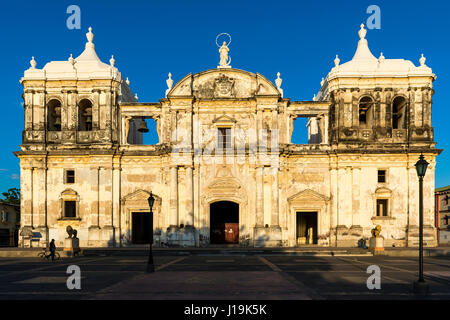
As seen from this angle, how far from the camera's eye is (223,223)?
30.7 metres

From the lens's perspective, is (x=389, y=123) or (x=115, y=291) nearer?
(x=115, y=291)

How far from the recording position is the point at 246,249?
2695cm

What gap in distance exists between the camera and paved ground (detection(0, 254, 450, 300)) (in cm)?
1205

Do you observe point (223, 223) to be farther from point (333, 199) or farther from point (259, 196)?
point (333, 199)

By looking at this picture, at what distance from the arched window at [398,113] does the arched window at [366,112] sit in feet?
6.94

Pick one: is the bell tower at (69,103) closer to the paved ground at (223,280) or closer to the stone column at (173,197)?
the stone column at (173,197)

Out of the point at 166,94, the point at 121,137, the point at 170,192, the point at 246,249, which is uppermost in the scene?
the point at 166,94

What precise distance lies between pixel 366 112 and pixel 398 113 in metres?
2.67

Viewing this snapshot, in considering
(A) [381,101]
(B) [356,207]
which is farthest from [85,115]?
(A) [381,101]

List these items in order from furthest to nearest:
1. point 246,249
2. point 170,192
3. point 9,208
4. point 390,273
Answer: point 9,208, point 170,192, point 246,249, point 390,273

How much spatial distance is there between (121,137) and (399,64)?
82.7 ft

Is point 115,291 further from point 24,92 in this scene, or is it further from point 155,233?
point 24,92
